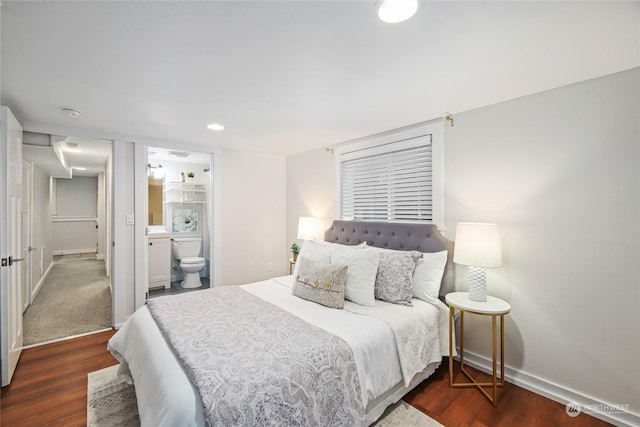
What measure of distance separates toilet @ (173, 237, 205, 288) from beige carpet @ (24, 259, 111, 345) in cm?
108

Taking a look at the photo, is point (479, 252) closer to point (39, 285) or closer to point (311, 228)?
point (311, 228)

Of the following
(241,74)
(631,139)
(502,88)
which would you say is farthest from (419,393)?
(241,74)

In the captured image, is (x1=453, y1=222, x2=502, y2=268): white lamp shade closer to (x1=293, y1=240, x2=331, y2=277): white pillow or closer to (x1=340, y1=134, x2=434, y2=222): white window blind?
(x1=340, y1=134, x2=434, y2=222): white window blind

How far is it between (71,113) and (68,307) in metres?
2.80

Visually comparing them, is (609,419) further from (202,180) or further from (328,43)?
(202,180)

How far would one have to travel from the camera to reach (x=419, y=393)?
6.78 ft

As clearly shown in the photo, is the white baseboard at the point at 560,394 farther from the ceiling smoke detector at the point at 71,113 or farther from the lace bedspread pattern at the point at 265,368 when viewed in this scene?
the ceiling smoke detector at the point at 71,113

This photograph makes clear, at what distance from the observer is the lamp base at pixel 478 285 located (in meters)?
2.09

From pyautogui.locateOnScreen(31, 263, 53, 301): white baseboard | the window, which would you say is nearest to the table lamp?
the window

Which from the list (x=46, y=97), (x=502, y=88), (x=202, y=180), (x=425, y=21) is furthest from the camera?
(x=202, y=180)

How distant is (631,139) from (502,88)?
80 cm

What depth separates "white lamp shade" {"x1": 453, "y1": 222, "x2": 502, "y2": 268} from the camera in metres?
2.03

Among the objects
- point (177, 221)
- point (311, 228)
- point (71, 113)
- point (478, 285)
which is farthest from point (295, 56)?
point (177, 221)

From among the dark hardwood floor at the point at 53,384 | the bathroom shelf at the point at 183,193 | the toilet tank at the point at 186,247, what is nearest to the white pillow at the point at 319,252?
the dark hardwood floor at the point at 53,384
